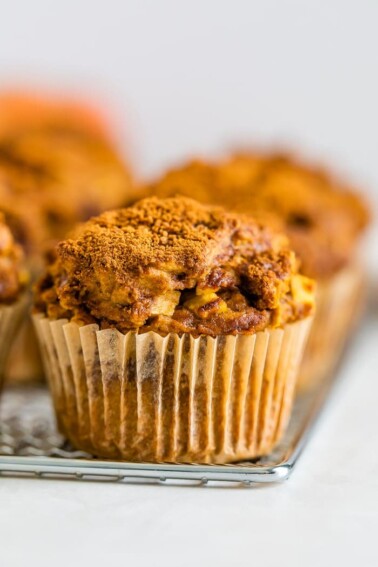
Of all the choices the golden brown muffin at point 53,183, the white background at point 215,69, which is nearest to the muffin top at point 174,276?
the golden brown muffin at point 53,183

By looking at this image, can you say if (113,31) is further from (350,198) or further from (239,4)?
(350,198)

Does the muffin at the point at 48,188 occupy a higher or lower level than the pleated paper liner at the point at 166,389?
higher

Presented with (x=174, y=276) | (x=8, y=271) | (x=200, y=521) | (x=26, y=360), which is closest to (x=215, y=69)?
(x=26, y=360)

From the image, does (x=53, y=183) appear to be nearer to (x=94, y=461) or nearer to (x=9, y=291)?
(x=9, y=291)

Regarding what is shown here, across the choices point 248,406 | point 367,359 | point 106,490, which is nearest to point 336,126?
point 367,359

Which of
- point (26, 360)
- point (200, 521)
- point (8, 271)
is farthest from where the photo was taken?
point (26, 360)

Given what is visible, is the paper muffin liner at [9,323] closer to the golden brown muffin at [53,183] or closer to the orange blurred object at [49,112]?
the golden brown muffin at [53,183]
